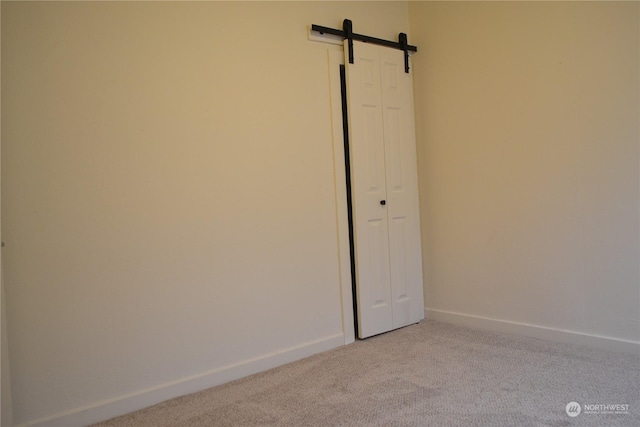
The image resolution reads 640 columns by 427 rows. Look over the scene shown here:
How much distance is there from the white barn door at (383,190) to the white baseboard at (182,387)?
1.49 feet

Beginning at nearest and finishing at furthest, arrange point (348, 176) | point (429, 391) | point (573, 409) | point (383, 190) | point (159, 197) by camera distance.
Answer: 1. point (573, 409)
2. point (429, 391)
3. point (159, 197)
4. point (348, 176)
5. point (383, 190)

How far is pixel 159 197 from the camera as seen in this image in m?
2.22

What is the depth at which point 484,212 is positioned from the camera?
3066 mm

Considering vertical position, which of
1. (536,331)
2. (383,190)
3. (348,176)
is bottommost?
(536,331)

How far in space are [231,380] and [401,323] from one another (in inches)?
53.5

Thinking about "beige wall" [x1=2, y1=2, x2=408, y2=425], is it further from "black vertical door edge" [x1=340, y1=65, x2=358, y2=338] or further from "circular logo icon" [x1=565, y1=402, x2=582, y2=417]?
"circular logo icon" [x1=565, y1=402, x2=582, y2=417]

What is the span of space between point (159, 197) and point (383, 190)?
157 centimetres

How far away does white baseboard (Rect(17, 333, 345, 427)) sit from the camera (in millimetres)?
1953

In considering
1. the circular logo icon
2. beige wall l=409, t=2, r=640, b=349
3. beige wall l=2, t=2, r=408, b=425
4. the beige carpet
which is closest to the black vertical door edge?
beige wall l=2, t=2, r=408, b=425

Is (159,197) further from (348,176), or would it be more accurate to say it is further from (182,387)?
(348,176)

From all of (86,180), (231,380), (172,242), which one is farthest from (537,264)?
(86,180)

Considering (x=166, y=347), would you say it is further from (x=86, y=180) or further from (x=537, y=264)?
(x=537, y=264)

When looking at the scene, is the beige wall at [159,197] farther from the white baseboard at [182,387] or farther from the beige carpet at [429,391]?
the beige carpet at [429,391]

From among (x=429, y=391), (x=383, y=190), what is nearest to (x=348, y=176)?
(x=383, y=190)
